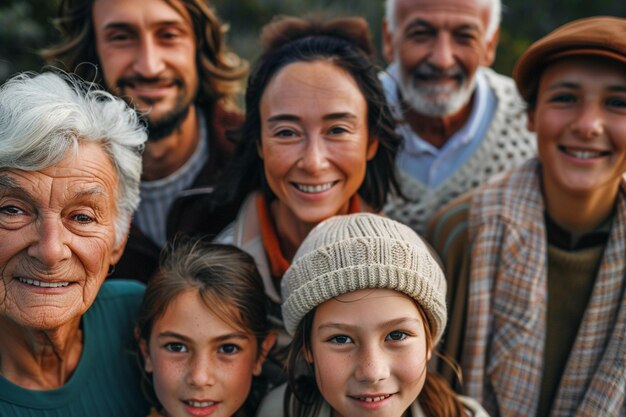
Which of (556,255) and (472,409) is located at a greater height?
(556,255)

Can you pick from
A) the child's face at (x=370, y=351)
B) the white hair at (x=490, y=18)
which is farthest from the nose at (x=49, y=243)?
the white hair at (x=490, y=18)

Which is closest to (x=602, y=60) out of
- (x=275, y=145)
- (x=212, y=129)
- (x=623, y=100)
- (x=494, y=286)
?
(x=623, y=100)

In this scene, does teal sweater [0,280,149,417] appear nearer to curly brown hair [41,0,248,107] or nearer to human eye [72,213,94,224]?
human eye [72,213,94,224]

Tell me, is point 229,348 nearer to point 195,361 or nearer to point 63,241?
point 195,361

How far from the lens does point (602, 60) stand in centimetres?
327

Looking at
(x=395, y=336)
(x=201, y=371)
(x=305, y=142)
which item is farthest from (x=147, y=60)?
(x=395, y=336)

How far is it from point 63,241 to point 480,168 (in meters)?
2.68

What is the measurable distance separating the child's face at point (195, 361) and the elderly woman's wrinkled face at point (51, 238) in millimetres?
342

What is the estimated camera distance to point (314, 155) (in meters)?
3.31

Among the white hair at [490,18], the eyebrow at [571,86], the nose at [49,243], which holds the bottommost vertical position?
the nose at [49,243]

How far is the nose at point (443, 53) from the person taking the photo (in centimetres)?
439

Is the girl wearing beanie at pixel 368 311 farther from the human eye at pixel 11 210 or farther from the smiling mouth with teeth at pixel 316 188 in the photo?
the human eye at pixel 11 210

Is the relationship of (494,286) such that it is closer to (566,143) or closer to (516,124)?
(566,143)

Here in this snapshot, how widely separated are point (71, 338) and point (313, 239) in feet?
3.45
